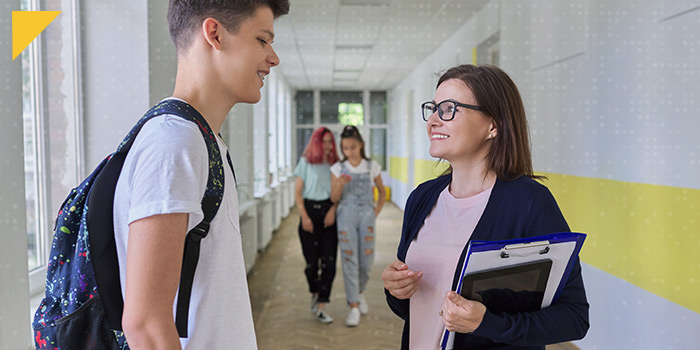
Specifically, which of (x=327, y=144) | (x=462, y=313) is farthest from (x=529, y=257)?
(x=327, y=144)

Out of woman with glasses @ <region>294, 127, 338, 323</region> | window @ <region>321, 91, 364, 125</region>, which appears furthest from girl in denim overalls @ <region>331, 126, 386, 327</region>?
window @ <region>321, 91, 364, 125</region>

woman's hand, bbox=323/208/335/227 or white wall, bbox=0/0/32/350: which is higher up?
white wall, bbox=0/0/32/350

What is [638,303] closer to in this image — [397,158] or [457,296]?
[457,296]

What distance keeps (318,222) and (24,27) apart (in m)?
2.53

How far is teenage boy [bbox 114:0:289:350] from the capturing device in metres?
0.74

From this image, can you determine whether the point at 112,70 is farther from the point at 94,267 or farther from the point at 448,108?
the point at 94,267

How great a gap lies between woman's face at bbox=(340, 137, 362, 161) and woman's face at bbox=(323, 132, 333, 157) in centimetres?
20

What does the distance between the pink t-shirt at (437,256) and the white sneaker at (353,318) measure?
254 centimetres

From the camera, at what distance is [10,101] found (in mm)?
1543

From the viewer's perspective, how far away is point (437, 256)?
1.27 metres

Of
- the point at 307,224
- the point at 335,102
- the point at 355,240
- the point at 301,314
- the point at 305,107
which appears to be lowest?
the point at 301,314

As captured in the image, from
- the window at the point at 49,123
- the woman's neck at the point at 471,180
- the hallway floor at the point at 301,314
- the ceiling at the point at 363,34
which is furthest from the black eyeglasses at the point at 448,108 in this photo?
the ceiling at the point at 363,34

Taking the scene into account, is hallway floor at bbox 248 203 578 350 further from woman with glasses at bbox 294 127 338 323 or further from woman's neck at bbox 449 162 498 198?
woman's neck at bbox 449 162 498 198

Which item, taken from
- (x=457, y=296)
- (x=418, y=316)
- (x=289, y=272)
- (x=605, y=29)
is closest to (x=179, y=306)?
(x=457, y=296)
